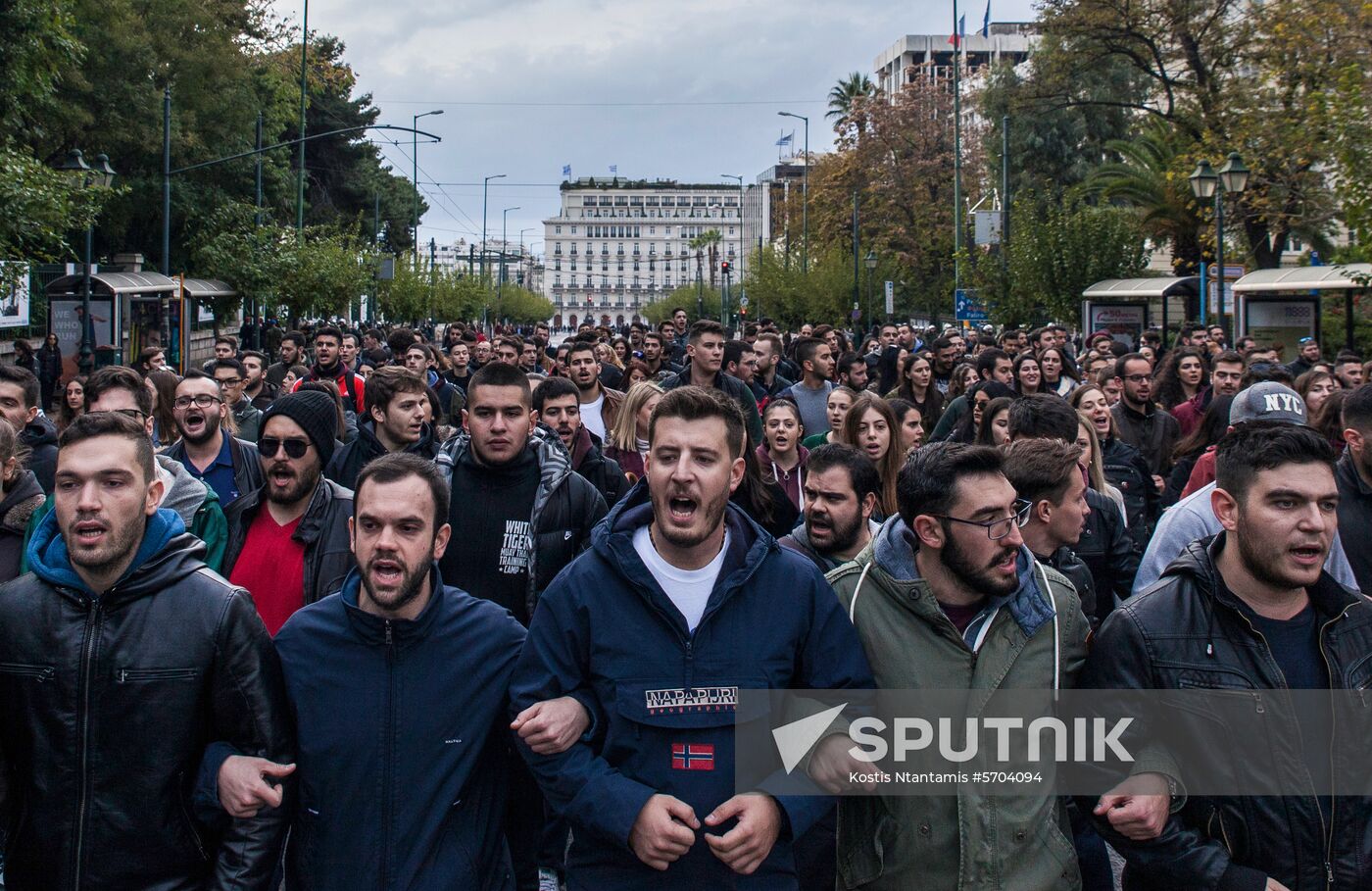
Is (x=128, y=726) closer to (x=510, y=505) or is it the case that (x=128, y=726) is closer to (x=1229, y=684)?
(x=510, y=505)

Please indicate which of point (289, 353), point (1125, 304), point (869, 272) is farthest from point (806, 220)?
point (289, 353)

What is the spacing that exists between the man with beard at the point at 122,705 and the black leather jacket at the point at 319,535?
1.30 meters

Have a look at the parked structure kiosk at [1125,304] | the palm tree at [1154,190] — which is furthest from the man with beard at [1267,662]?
the palm tree at [1154,190]

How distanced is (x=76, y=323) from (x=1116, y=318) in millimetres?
21606

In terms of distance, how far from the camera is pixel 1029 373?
37.3 feet

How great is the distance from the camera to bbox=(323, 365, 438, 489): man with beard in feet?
23.4

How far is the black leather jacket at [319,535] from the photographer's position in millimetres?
5121

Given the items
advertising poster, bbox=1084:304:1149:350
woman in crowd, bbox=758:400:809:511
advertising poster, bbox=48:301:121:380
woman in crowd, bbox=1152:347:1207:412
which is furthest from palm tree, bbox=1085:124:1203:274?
woman in crowd, bbox=758:400:809:511

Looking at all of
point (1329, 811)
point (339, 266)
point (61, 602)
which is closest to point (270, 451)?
point (61, 602)

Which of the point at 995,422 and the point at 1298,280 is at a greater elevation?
the point at 1298,280

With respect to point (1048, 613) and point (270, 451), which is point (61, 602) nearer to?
point (270, 451)

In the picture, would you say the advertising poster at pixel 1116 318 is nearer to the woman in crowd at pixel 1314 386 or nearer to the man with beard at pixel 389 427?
the woman in crowd at pixel 1314 386

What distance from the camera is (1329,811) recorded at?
11.3 ft

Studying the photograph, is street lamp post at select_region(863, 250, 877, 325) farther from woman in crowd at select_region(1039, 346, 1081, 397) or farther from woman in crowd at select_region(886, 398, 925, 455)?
woman in crowd at select_region(886, 398, 925, 455)
